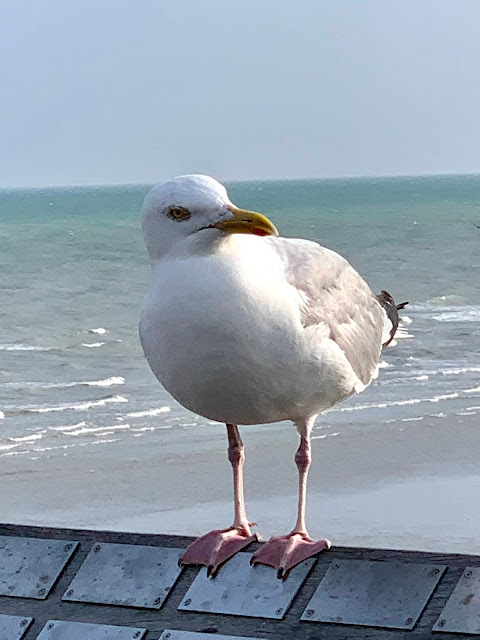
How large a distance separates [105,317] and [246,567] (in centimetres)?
1762

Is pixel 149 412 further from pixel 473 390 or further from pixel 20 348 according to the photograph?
pixel 20 348

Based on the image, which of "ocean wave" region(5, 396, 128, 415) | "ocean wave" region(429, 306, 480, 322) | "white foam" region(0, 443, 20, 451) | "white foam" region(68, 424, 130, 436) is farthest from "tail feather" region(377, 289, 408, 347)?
"ocean wave" region(429, 306, 480, 322)

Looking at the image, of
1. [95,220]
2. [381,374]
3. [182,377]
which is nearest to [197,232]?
[182,377]

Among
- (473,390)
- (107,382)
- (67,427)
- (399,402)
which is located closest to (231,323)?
(67,427)

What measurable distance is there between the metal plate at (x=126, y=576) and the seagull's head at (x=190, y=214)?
96cm

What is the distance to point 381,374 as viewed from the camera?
14.3 m

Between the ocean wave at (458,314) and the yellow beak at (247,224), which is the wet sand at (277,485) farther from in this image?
the ocean wave at (458,314)

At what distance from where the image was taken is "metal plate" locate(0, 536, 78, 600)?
4.30m

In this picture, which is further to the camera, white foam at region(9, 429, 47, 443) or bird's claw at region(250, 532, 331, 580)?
white foam at region(9, 429, 47, 443)

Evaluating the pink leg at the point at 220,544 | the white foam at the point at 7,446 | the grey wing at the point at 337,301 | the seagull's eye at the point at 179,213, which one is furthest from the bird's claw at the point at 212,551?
the white foam at the point at 7,446

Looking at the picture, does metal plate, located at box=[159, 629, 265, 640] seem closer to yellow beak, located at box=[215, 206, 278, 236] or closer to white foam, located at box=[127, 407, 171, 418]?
yellow beak, located at box=[215, 206, 278, 236]

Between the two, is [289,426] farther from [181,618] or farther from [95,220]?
[95,220]

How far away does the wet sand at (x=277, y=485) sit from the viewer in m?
8.48

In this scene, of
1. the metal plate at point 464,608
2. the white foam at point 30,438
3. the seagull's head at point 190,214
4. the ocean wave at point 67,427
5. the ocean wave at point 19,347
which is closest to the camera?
the metal plate at point 464,608
